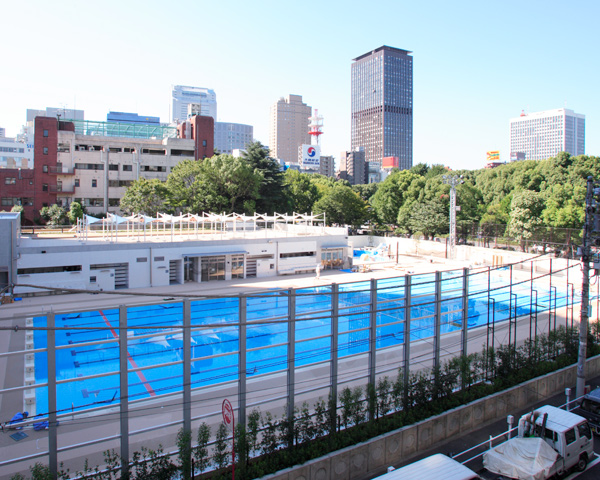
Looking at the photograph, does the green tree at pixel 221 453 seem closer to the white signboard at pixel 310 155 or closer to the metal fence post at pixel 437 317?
the metal fence post at pixel 437 317

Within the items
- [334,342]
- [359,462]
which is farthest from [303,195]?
[359,462]

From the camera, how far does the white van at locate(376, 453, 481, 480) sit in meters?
7.91

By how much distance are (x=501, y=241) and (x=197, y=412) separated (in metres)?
37.3

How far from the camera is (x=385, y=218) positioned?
189 ft

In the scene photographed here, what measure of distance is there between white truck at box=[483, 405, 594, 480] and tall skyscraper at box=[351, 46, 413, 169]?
603ft

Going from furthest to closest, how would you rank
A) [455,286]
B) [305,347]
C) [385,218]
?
[385,218]
[455,286]
[305,347]

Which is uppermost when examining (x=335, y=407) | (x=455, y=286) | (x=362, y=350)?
(x=455, y=286)

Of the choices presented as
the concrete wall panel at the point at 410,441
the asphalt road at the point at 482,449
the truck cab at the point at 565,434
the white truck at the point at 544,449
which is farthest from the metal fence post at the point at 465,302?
the concrete wall panel at the point at 410,441

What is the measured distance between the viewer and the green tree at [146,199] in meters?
39.5

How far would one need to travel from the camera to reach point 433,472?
802 cm

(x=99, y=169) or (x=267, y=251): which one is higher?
(x=99, y=169)

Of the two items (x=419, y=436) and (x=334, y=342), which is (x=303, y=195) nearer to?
(x=334, y=342)

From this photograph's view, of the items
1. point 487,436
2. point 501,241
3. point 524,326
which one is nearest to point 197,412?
point 487,436

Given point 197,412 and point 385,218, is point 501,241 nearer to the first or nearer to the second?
point 385,218
